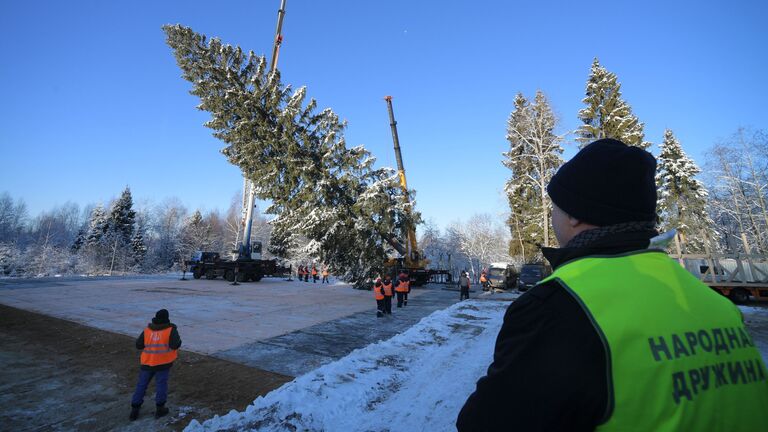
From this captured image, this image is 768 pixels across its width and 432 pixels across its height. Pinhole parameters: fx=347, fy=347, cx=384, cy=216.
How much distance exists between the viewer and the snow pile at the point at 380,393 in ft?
14.5

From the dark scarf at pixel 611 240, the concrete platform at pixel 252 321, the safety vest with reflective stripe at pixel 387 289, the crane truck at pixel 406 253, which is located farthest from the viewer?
the crane truck at pixel 406 253

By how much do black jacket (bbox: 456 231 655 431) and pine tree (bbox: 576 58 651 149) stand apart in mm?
29390

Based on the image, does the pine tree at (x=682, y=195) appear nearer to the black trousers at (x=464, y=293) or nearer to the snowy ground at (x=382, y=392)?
the black trousers at (x=464, y=293)

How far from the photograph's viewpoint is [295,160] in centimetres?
2034

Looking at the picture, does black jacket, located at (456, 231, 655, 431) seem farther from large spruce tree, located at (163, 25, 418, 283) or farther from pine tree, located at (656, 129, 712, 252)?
pine tree, located at (656, 129, 712, 252)

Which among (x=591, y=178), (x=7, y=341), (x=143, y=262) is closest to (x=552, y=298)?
(x=591, y=178)

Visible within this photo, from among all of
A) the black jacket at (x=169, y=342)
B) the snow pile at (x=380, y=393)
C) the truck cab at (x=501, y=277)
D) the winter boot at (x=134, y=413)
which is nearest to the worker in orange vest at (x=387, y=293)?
the snow pile at (x=380, y=393)

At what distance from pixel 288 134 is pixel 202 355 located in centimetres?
1536

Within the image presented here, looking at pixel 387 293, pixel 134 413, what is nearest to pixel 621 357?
pixel 134 413

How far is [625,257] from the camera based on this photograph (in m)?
1.16

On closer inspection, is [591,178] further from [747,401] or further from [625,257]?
[747,401]

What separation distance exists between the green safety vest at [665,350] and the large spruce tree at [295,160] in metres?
18.5

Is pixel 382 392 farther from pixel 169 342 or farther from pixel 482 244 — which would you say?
pixel 482 244

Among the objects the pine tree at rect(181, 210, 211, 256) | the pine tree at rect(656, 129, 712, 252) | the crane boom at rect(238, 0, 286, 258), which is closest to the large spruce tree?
the crane boom at rect(238, 0, 286, 258)
